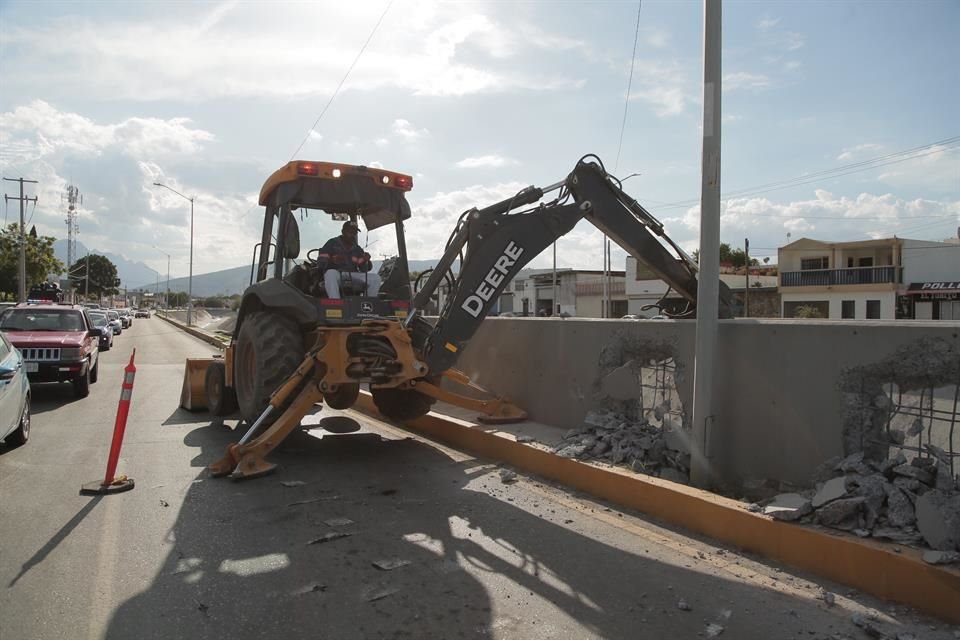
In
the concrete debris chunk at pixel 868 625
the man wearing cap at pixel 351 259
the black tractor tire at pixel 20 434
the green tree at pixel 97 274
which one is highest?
the green tree at pixel 97 274

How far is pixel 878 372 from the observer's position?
184 inches

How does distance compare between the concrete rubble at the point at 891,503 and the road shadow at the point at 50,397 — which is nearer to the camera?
the concrete rubble at the point at 891,503

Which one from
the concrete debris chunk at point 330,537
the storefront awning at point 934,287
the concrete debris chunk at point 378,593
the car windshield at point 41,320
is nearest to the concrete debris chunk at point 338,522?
the concrete debris chunk at point 330,537

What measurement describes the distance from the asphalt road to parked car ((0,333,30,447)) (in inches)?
20.8

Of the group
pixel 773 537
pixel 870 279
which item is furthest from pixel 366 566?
pixel 870 279

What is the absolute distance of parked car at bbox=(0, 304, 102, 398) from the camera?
11305 millimetres

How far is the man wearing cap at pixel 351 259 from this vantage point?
7719 millimetres

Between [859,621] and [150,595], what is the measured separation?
399cm

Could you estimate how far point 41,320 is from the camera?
12797mm

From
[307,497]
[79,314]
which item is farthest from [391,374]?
[79,314]

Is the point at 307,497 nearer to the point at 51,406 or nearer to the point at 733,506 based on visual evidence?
the point at 733,506

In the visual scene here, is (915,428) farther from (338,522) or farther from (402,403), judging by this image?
(402,403)

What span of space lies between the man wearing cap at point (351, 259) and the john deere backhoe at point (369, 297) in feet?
0.27

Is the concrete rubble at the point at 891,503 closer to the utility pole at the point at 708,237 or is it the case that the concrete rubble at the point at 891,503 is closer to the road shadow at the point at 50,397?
the utility pole at the point at 708,237
